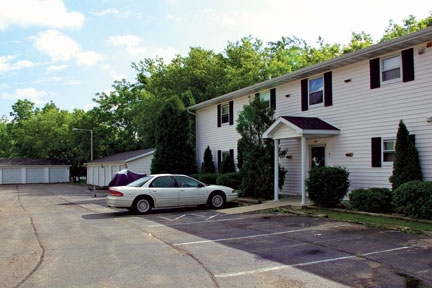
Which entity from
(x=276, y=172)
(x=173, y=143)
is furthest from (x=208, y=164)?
(x=276, y=172)

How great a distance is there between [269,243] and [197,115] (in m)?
19.0

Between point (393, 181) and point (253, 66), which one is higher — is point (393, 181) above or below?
below

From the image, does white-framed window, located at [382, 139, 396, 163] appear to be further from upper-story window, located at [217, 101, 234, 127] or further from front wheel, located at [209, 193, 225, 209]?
upper-story window, located at [217, 101, 234, 127]

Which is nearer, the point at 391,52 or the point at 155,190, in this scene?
the point at 391,52

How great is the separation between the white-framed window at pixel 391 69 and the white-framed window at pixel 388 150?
209cm

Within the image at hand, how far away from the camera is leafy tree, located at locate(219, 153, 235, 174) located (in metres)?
21.5

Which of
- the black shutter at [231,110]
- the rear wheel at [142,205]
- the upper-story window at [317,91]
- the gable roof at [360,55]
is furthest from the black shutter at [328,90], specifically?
the rear wheel at [142,205]

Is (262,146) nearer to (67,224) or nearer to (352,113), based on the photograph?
(352,113)

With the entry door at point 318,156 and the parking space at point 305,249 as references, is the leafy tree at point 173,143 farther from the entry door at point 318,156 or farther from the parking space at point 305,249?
the parking space at point 305,249

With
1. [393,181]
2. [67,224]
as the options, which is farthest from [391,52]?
[67,224]

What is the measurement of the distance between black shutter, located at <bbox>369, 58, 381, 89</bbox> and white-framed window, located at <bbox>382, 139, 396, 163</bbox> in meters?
2.00

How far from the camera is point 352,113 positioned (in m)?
14.4

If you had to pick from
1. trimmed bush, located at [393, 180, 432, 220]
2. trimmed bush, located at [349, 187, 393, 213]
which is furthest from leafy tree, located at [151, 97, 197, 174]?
trimmed bush, located at [393, 180, 432, 220]

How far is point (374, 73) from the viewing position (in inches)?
531
